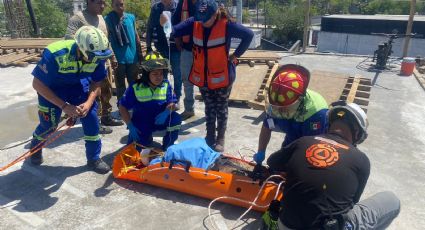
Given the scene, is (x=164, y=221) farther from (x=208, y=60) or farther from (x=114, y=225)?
(x=208, y=60)

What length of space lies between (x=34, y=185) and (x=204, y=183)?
6.69ft

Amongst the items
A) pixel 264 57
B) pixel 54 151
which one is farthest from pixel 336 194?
pixel 264 57

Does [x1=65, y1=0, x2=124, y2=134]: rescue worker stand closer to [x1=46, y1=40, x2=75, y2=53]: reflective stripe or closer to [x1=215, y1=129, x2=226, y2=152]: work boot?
[x1=46, y1=40, x2=75, y2=53]: reflective stripe

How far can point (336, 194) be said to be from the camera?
234 cm

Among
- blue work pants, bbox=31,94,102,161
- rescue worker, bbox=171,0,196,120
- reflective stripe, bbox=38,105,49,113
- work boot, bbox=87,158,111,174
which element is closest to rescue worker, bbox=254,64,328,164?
work boot, bbox=87,158,111,174

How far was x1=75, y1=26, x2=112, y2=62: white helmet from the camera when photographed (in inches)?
138

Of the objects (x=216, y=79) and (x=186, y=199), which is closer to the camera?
(x=186, y=199)

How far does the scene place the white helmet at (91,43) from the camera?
11.5 ft

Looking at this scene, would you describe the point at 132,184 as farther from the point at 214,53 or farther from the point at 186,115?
the point at 186,115

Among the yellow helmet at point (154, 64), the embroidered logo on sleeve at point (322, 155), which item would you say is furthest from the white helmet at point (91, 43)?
the embroidered logo on sleeve at point (322, 155)

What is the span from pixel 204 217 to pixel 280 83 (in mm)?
1561

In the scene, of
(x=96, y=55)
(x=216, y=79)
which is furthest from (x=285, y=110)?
(x=96, y=55)

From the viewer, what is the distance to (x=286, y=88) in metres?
2.93

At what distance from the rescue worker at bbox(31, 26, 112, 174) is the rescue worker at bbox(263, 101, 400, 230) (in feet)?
7.66
